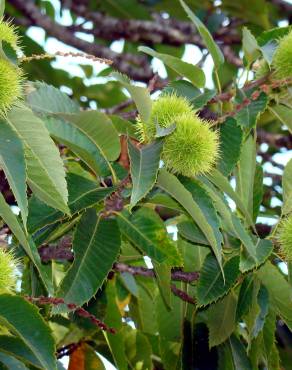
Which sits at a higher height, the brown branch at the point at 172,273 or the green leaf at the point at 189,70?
the green leaf at the point at 189,70

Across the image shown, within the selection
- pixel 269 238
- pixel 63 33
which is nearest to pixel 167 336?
pixel 269 238

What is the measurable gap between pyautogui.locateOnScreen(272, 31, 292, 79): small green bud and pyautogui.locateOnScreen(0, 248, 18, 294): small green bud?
0.74 metres

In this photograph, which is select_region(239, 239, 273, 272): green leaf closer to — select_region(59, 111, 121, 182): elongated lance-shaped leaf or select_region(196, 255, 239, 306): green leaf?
select_region(196, 255, 239, 306): green leaf

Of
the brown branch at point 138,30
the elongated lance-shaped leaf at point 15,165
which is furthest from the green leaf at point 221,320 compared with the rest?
the brown branch at point 138,30

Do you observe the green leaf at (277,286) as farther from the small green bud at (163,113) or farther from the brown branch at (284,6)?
the brown branch at (284,6)

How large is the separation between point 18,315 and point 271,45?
895mm

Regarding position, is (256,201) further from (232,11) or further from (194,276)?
(232,11)

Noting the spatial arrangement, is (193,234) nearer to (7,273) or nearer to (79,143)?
(79,143)

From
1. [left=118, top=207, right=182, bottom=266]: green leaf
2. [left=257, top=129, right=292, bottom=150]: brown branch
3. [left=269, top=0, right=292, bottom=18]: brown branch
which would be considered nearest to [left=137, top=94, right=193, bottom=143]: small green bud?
[left=118, top=207, right=182, bottom=266]: green leaf

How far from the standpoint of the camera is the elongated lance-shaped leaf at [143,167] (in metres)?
1.55

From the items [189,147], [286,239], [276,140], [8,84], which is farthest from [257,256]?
[276,140]

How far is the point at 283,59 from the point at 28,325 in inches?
32.1

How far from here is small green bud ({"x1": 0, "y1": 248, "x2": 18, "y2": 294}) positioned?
152 cm

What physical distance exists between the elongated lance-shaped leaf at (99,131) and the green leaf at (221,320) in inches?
17.8
